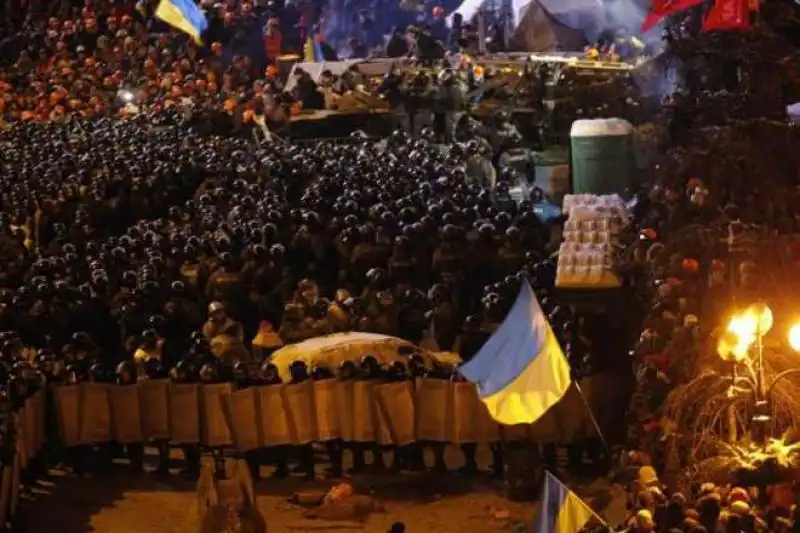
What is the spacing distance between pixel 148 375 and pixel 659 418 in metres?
5.28

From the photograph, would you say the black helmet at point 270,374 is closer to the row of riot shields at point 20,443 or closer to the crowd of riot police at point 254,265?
the crowd of riot police at point 254,265

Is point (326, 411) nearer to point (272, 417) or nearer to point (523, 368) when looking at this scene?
point (272, 417)

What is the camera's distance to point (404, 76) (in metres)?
27.7

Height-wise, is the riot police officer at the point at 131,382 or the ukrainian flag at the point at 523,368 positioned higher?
the ukrainian flag at the point at 523,368

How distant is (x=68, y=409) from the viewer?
14.6 m

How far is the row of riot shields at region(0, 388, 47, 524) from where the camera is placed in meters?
13.0

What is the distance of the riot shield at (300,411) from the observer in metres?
14.3

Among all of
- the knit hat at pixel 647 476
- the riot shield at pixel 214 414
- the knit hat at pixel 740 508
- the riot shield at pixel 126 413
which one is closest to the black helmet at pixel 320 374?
the riot shield at pixel 214 414

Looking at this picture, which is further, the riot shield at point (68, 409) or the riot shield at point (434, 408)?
the riot shield at point (68, 409)

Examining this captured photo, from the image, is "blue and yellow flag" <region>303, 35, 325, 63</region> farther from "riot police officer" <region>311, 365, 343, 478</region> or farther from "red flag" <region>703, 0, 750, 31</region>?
"riot police officer" <region>311, 365, 343, 478</region>

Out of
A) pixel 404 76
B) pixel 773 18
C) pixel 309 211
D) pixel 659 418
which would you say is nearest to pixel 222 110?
pixel 404 76

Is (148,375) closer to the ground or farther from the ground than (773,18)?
closer to the ground

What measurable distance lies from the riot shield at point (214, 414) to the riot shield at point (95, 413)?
950mm

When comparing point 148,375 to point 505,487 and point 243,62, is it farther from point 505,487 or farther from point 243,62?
point 243,62
